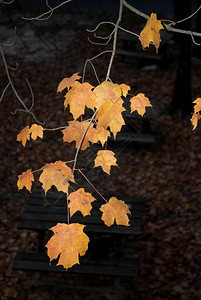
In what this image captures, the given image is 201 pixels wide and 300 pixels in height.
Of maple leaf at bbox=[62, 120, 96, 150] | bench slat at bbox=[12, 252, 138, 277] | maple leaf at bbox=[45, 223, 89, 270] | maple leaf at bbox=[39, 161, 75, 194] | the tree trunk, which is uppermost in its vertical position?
the tree trunk

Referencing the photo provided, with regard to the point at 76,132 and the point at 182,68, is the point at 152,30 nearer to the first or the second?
the point at 76,132

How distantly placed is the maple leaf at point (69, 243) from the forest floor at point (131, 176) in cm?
216

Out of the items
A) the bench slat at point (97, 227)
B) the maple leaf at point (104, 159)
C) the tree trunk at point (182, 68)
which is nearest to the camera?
the maple leaf at point (104, 159)

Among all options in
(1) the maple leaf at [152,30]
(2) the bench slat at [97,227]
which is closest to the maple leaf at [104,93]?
(1) the maple leaf at [152,30]

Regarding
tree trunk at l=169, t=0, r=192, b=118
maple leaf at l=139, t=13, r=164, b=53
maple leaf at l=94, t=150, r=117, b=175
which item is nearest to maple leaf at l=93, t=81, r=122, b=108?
maple leaf at l=139, t=13, r=164, b=53

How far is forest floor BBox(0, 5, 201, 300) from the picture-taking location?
459 cm

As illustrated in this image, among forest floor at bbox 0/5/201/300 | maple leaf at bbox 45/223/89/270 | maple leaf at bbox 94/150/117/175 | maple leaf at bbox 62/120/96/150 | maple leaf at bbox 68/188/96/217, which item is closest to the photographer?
maple leaf at bbox 45/223/89/270

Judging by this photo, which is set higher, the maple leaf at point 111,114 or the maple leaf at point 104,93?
the maple leaf at point 104,93

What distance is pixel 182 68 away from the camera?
271 inches

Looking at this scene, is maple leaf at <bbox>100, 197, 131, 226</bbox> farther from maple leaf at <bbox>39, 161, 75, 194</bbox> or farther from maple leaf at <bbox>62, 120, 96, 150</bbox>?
maple leaf at <bbox>62, 120, 96, 150</bbox>

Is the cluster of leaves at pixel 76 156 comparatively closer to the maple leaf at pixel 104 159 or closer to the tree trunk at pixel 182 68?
the maple leaf at pixel 104 159

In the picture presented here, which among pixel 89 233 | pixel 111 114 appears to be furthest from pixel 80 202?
pixel 89 233

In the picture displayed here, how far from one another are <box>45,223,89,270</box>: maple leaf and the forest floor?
7.08 ft

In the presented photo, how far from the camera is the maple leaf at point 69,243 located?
2.46m
